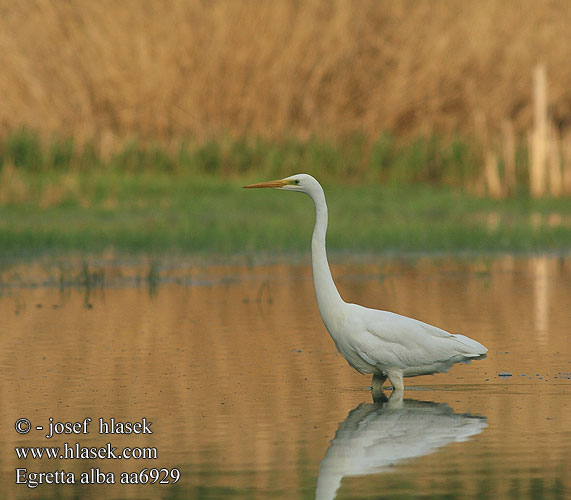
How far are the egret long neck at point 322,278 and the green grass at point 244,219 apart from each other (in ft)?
22.5

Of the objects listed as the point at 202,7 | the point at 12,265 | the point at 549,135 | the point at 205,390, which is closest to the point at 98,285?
the point at 12,265

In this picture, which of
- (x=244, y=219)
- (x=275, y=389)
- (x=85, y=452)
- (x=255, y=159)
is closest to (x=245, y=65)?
(x=255, y=159)

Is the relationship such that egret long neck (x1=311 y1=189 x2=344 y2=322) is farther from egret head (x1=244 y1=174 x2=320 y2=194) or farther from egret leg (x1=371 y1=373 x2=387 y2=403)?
egret leg (x1=371 y1=373 x2=387 y2=403)

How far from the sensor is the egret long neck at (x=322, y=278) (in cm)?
786

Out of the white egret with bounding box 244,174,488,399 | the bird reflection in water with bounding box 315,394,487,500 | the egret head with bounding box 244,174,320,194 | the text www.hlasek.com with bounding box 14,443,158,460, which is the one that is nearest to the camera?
the bird reflection in water with bounding box 315,394,487,500

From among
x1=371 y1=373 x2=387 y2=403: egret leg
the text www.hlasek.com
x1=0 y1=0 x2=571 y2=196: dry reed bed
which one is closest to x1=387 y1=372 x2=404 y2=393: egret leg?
x1=371 y1=373 x2=387 y2=403: egret leg

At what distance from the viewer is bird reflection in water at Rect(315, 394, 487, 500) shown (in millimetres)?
5922

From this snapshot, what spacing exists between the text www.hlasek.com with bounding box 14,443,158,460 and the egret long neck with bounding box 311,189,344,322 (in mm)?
1794

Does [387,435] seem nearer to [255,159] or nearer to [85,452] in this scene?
[85,452]

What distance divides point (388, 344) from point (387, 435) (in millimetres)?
1081

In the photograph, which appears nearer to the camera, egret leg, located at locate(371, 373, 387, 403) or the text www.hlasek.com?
the text www.hlasek.com

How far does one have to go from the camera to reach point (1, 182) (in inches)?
766

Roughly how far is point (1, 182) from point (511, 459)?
47.0ft

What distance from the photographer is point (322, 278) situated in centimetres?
802
